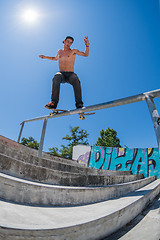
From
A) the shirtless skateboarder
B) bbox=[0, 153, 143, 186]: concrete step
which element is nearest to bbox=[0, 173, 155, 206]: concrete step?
bbox=[0, 153, 143, 186]: concrete step

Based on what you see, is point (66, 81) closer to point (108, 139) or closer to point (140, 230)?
point (140, 230)

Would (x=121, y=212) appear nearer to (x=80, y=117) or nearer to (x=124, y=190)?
(x=124, y=190)

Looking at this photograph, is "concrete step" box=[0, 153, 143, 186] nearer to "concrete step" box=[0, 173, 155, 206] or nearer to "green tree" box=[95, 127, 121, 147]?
"concrete step" box=[0, 173, 155, 206]

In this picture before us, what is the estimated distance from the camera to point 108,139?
1432 inches

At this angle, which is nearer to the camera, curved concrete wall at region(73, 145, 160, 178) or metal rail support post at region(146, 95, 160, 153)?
metal rail support post at region(146, 95, 160, 153)

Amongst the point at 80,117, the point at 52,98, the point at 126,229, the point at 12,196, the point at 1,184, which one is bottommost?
the point at 126,229

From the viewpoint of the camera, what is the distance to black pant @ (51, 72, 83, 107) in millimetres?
3840

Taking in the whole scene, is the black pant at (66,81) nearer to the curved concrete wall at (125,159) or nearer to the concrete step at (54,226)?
the concrete step at (54,226)

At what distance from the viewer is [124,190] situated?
2.67 m

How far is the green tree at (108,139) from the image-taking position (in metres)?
35.7

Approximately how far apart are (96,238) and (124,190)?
1783mm

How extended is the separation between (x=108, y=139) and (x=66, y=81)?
112 ft

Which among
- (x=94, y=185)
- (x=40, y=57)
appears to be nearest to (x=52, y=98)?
(x=40, y=57)

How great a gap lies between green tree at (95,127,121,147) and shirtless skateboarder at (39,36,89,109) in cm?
3314
